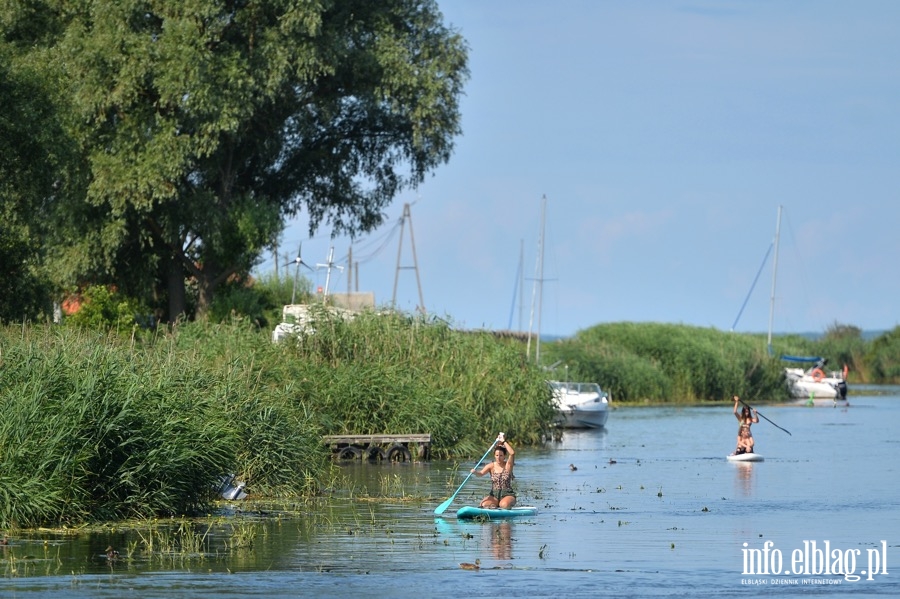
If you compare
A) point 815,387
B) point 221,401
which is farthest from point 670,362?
point 221,401

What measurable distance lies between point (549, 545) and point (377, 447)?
15.5 metres

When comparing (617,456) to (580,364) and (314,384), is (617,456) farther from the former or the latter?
(580,364)

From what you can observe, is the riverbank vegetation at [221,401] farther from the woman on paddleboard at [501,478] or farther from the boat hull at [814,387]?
the boat hull at [814,387]

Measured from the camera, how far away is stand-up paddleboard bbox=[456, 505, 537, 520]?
23266 mm

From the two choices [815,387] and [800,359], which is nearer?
[815,387]

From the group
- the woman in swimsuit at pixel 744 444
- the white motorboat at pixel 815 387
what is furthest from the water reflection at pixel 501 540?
the white motorboat at pixel 815 387

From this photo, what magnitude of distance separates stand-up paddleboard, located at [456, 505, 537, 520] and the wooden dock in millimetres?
11337

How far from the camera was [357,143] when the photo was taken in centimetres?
5088

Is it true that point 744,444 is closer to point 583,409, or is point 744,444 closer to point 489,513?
point 583,409

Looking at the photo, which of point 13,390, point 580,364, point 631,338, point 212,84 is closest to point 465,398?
point 212,84

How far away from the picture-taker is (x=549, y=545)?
20.4m

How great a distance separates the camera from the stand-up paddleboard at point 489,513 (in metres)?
23.3

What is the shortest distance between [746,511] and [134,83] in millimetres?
25497

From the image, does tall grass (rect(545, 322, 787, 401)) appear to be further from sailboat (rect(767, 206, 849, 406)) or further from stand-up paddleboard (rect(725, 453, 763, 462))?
stand-up paddleboard (rect(725, 453, 763, 462))
